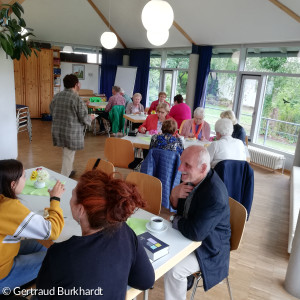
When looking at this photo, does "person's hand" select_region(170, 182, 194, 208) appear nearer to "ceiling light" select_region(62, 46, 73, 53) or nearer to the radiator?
the radiator

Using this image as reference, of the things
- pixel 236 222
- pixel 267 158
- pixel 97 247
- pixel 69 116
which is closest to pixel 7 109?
pixel 69 116

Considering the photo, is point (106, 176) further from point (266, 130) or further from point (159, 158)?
point (266, 130)

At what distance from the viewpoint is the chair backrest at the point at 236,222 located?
1.95 m

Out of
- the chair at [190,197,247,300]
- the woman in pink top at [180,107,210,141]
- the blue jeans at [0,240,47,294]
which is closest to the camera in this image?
the blue jeans at [0,240,47,294]

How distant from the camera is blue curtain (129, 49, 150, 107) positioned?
10187 millimetres

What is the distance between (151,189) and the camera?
2.40 meters

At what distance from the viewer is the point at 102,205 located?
1107 mm

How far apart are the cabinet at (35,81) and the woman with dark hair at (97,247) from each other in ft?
30.2

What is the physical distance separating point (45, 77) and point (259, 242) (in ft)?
28.6

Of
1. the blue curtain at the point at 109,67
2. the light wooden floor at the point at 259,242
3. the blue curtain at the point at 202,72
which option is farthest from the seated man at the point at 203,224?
the blue curtain at the point at 109,67

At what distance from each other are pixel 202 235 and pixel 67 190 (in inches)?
47.1

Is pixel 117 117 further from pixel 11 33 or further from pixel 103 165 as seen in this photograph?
pixel 103 165

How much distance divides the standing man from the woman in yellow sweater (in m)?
2.37

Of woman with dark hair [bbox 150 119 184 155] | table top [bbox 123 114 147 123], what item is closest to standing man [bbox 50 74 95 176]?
woman with dark hair [bbox 150 119 184 155]
